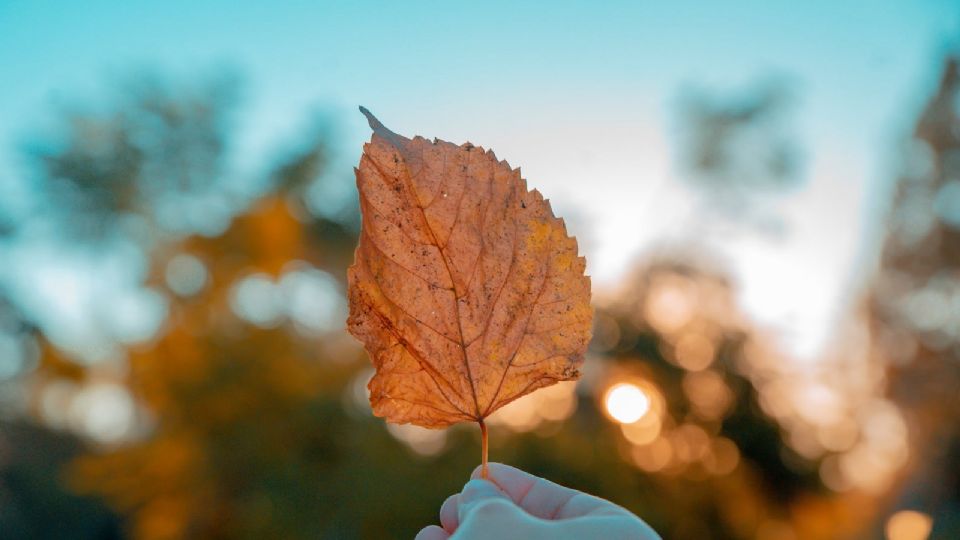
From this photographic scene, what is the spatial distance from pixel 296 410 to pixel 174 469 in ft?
7.20

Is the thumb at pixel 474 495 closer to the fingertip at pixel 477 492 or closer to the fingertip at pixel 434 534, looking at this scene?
the fingertip at pixel 477 492

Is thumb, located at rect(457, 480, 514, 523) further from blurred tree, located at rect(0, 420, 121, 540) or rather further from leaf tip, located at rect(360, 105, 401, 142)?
blurred tree, located at rect(0, 420, 121, 540)

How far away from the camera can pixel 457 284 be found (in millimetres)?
1287

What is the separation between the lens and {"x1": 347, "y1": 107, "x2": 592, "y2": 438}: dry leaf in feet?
4.02

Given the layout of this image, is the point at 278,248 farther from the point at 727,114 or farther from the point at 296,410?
the point at 727,114

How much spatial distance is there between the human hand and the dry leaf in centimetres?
15

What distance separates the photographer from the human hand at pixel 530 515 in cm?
108

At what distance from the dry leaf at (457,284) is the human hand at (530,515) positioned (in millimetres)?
151

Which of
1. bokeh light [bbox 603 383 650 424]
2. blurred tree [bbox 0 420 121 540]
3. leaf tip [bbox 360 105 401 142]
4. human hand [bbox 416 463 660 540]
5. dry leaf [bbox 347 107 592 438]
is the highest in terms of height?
blurred tree [bbox 0 420 121 540]

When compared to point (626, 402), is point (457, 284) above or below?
below

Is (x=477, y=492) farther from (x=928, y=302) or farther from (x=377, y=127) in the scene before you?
(x=928, y=302)

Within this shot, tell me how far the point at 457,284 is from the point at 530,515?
1.18 feet

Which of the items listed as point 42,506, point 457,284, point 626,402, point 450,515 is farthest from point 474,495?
point 42,506

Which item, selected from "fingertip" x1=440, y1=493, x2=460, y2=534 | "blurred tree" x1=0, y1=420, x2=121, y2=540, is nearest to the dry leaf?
"fingertip" x1=440, y1=493, x2=460, y2=534
